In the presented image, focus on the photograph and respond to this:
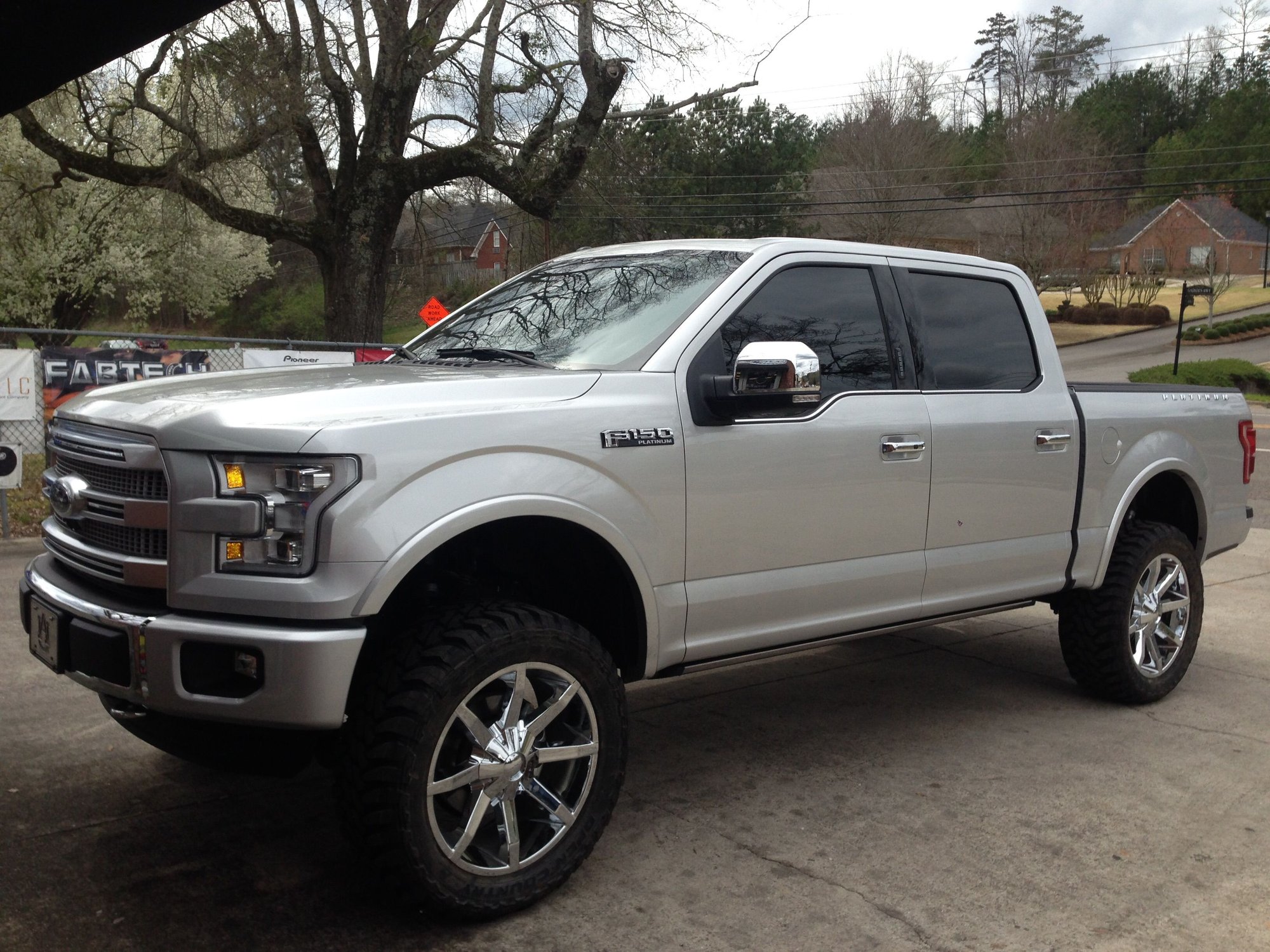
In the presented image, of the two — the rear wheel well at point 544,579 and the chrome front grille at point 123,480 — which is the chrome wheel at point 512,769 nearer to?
the rear wheel well at point 544,579

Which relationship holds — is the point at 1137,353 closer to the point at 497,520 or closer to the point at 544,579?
the point at 544,579

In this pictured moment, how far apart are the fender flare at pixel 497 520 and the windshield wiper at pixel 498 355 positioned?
0.67m

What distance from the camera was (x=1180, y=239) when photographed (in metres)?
71.4

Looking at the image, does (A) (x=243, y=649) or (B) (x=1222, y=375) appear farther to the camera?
(B) (x=1222, y=375)

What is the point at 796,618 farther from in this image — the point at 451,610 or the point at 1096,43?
the point at 1096,43

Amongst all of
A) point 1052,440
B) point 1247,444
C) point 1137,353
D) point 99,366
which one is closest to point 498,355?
point 1052,440

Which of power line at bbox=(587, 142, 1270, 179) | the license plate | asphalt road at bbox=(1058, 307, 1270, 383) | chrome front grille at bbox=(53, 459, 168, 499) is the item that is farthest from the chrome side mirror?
asphalt road at bbox=(1058, 307, 1270, 383)

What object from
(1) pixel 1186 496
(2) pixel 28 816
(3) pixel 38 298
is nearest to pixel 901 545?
(1) pixel 1186 496

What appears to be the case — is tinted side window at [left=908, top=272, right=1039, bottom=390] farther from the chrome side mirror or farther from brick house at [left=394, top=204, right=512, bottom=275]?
brick house at [left=394, top=204, right=512, bottom=275]

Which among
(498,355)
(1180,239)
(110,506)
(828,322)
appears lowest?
(110,506)

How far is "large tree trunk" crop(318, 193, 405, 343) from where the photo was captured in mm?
19812

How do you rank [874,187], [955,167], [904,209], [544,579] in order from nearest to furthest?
[544,579] < [874,187] < [904,209] < [955,167]

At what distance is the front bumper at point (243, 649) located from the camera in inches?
117

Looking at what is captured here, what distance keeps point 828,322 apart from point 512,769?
7.02ft
